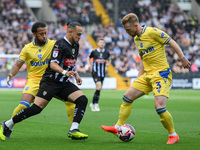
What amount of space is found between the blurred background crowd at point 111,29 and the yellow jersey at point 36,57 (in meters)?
20.2

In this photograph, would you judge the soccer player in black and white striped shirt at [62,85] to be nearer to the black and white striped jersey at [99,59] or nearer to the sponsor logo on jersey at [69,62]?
the sponsor logo on jersey at [69,62]

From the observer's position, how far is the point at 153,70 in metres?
8.20

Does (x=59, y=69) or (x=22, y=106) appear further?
(x=22, y=106)

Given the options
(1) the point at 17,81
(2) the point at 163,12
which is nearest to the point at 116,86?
(1) the point at 17,81

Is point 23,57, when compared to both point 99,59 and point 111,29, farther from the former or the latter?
point 111,29

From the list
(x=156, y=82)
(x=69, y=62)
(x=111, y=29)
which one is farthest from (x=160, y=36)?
(x=111, y=29)

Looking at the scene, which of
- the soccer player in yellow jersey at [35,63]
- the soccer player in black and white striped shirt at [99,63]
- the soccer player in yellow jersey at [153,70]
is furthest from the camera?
the soccer player in black and white striped shirt at [99,63]

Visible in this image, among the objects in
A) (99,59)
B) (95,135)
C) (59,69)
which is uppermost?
(59,69)

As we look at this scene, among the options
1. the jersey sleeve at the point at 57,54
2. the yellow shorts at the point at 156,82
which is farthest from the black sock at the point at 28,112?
the yellow shorts at the point at 156,82

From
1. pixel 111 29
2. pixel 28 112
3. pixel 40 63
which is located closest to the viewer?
pixel 28 112

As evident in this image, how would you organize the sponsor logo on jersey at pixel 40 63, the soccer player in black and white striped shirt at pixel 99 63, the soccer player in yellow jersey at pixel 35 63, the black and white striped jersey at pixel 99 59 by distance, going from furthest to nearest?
the black and white striped jersey at pixel 99 59 → the soccer player in black and white striped shirt at pixel 99 63 → the sponsor logo on jersey at pixel 40 63 → the soccer player in yellow jersey at pixel 35 63

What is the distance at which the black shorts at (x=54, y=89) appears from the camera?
26.3ft

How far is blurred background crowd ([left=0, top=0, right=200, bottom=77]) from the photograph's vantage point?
3234 centimetres

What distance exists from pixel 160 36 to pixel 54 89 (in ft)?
6.97
